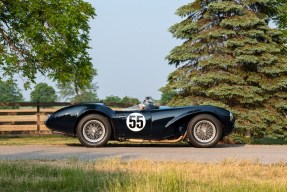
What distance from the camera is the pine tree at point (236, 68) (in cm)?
1861

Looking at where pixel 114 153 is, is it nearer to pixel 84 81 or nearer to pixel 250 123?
pixel 250 123

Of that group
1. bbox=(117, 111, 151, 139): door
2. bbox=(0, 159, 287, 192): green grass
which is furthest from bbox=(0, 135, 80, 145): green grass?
bbox=(0, 159, 287, 192): green grass

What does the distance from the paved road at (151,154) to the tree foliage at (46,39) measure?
10498 millimetres

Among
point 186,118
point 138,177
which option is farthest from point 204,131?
point 138,177

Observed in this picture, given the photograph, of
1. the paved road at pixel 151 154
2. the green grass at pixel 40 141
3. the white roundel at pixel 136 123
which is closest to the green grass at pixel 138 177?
the paved road at pixel 151 154

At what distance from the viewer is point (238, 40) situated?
19.2 meters

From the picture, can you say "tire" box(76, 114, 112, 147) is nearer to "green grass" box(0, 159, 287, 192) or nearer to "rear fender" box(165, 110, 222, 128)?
"rear fender" box(165, 110, 222, 128)

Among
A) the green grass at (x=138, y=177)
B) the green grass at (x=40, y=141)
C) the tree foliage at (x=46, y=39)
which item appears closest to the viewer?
the green grass at (x=138, y=177)

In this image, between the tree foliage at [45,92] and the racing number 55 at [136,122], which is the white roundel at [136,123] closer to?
the racing number 55 at [136,122]

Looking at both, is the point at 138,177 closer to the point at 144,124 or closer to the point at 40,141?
the point at 144,124

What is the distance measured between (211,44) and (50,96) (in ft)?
234

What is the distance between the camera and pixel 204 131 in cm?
1228

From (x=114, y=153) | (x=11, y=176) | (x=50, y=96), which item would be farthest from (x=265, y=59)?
(x=50, y=96)

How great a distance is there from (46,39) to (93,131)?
11440 mm
